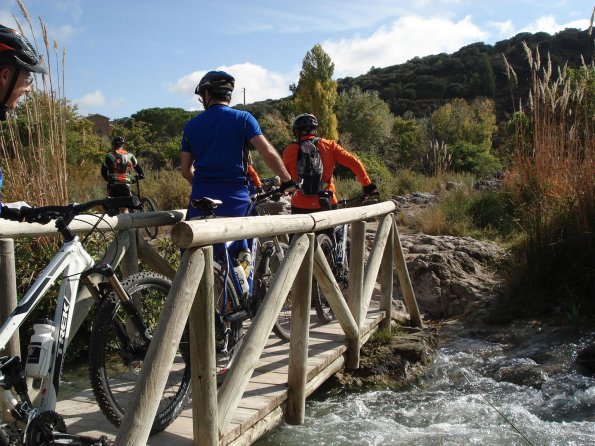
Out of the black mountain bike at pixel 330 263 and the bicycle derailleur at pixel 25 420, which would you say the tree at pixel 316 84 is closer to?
the black mountain bike at pixel 330 263

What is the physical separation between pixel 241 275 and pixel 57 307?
155 centimetres

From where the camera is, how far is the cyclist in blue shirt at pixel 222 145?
4152 millimetres

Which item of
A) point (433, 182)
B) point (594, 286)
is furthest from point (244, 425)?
point (433, 182)

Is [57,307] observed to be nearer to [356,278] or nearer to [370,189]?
[356,278]

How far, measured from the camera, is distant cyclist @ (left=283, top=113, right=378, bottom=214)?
5.90 metres

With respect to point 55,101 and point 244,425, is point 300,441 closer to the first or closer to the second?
point 244,425

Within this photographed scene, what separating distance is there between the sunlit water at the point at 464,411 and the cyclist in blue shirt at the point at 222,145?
4.97 feet

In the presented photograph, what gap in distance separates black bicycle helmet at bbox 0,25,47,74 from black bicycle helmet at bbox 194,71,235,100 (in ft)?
5.64

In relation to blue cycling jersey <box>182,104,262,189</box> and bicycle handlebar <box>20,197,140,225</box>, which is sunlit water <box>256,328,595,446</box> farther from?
bicycle handlebar <box>20,197,140,225</box>

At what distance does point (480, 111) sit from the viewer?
42062 millimetres

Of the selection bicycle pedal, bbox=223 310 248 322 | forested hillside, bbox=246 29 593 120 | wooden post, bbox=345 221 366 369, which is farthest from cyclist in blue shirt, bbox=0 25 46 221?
forested hillside, bbox=246 29 593 120

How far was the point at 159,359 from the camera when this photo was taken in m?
2.49

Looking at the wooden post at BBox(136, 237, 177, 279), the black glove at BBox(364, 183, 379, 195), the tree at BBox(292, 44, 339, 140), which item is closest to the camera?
the wooden post at BBox(136, 237, 177, 279)

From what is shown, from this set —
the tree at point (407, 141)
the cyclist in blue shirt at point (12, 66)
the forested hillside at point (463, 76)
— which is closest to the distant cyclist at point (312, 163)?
the cyclist in blue shirt at point (12, 66)
